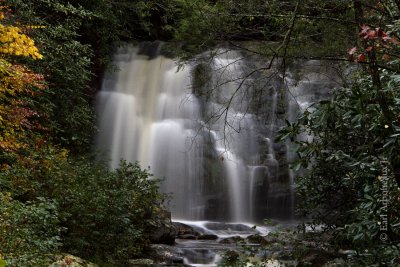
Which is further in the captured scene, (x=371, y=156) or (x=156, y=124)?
(x=156, y=124)

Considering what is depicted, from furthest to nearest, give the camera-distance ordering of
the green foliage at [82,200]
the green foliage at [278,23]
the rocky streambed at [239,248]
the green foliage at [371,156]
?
the green foliage at [82,200] < the rocky streambed at [239,248] < the green foliage at [278,23] < the green foliage at [371,156]

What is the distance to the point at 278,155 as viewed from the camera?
1434 centimetres

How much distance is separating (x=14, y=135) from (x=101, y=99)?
801 centimetres

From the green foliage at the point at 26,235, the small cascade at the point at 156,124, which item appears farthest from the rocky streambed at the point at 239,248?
the green foliage at the point at 26,235

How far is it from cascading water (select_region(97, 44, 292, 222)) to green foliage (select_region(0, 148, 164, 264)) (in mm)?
5064

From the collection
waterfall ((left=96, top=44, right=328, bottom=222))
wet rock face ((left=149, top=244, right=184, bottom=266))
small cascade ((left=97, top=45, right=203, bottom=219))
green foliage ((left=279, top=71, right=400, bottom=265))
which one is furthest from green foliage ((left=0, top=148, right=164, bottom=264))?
small cascade ((left=97, top=45, right=203, bottom=219))

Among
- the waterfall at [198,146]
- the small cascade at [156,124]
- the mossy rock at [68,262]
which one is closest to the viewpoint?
the mossy rock at [68,262]

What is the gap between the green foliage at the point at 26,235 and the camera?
14.9 feet

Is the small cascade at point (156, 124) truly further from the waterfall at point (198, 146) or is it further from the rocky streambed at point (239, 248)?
the rocky streambed at point (239, 248)

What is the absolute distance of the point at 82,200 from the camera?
6961 mm

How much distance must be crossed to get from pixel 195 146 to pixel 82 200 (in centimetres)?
689

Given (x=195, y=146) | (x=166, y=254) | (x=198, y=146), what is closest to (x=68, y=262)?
(x=166, y=254)

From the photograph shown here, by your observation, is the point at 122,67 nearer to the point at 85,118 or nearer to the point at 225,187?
the point at 85,118

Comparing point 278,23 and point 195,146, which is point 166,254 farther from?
point 195,146
